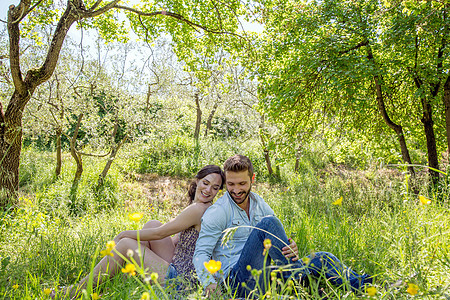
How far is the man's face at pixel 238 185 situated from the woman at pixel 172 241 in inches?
10.5

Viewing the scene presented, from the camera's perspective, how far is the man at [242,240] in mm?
1970

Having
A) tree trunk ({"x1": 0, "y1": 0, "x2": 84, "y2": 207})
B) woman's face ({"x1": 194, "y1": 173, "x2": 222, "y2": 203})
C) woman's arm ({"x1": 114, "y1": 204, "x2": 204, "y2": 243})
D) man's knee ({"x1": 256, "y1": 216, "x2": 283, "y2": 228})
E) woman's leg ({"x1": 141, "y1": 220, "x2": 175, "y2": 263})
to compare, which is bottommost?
woman's leg ({"x1": 141, "y1": 220, "x2": 175, "y2": 263})

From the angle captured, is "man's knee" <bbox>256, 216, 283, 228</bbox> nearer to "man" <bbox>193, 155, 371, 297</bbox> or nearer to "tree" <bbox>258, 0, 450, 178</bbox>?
"man" <bbox>193, 155, 371, 297</bbox>

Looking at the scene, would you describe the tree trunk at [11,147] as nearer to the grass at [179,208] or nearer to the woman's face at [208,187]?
the grass at [179,208]

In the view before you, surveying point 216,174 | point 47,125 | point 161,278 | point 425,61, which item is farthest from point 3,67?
point 425,61

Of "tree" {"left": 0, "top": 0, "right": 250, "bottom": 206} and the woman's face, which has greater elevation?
"tree" {"left": 0, "top": 0, "right": 250, "bottom": 206}

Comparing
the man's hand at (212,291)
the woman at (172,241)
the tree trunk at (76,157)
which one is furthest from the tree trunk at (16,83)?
the man's hand at (212,291)

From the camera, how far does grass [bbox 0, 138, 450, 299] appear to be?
1.73m

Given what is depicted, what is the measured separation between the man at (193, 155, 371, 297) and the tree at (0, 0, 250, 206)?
331 cm

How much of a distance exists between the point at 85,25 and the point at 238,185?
17.4ft

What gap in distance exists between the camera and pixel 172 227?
2.35 m

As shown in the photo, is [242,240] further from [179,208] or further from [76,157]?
[76,157]

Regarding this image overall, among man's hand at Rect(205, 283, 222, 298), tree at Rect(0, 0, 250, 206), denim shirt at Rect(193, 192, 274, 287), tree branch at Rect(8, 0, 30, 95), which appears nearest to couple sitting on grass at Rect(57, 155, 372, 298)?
denim shirt at Rect(193, 192, 274, 287)

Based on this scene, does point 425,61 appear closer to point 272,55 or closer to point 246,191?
point 272,55
